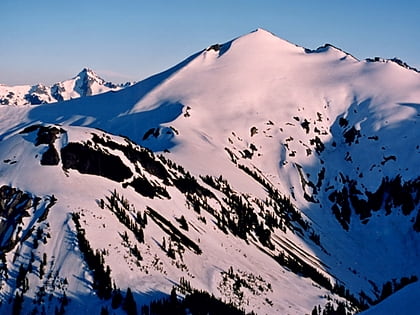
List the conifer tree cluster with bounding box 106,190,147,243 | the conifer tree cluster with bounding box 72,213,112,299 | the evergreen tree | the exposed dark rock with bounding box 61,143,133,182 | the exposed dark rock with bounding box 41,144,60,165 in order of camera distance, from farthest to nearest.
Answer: the exposed dark rock with bounding box 61,143,133,182, the exposed dark rock with bounding box 41,144,60,165, the conifer tree cluster with bounding box 106,190,147,243, the conifer tree cluster with bounding box 72,213,112,299, the evergreen tree

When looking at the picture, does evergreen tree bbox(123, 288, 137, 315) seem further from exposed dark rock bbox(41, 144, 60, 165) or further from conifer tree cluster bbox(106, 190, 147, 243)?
exposed dark rock bbox(41, 144, 60, 165)

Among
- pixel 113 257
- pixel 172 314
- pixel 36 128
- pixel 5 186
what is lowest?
pixel 172 314

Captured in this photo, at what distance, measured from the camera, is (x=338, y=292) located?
166m

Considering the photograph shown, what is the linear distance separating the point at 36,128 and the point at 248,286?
72.7 m

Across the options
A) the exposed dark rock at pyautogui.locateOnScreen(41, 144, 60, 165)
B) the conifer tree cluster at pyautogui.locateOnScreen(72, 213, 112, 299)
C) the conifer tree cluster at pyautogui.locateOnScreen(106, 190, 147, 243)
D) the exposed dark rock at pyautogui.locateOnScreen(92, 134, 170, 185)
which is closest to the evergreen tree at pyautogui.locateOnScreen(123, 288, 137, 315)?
the conifer tree cluster at pyautogui.locateOnScreen(72, 213, 112, 299)

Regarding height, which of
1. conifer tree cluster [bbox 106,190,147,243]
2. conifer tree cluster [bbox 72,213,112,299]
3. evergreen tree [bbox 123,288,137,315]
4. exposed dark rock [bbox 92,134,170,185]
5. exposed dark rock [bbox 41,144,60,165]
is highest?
exposed dark rock [bbox 92,134,170,185]

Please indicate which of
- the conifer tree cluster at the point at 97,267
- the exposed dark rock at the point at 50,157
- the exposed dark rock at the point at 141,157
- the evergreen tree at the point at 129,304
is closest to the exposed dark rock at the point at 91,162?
the exposed dark rock at the point at 50,157

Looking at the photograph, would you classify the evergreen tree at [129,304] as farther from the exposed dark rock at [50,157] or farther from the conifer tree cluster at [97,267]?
the exposed dark rock at [50,157]

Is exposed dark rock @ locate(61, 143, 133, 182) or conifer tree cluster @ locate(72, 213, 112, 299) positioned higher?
exposed dark rock @ locate(61, 143, 133, 182)

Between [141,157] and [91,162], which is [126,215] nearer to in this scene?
[91,162]

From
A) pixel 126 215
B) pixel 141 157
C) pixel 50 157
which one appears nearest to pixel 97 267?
pixel 126 215

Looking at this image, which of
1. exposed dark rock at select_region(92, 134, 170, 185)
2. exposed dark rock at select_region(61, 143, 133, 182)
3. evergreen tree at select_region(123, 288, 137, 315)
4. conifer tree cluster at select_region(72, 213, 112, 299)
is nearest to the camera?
evergreen tree at select_region(123, 288, 137, 315)

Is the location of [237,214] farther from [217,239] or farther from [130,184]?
[130,184]

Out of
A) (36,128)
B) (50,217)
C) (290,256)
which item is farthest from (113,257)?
(290,256)
